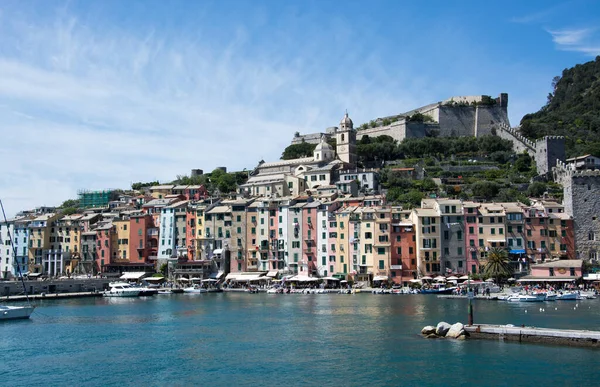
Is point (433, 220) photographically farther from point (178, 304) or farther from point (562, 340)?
point (562, 340)

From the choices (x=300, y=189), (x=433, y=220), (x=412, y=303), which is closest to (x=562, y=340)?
(x=412, y=303)

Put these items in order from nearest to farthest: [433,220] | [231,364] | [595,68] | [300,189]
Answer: [231,364], [433,220], [300,189], [595,68]

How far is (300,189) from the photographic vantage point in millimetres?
102500

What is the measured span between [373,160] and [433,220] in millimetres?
46864

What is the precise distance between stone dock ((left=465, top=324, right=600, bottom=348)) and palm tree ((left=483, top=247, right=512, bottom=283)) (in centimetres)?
3013

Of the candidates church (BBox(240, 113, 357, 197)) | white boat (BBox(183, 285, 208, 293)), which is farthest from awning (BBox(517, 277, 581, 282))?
Result: church (BBox(240, 113, 357, 197))

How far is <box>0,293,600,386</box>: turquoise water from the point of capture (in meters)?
31.0

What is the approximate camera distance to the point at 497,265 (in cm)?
6831

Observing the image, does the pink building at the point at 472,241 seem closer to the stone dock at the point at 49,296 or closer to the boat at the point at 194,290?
the boat at the point at 194,290

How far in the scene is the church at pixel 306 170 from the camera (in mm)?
102750

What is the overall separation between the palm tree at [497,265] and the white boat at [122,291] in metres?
39.1

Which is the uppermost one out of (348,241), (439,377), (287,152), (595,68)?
(595,68)

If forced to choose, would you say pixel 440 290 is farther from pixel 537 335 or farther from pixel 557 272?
pixel 537 335

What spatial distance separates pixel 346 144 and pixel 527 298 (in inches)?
2387
